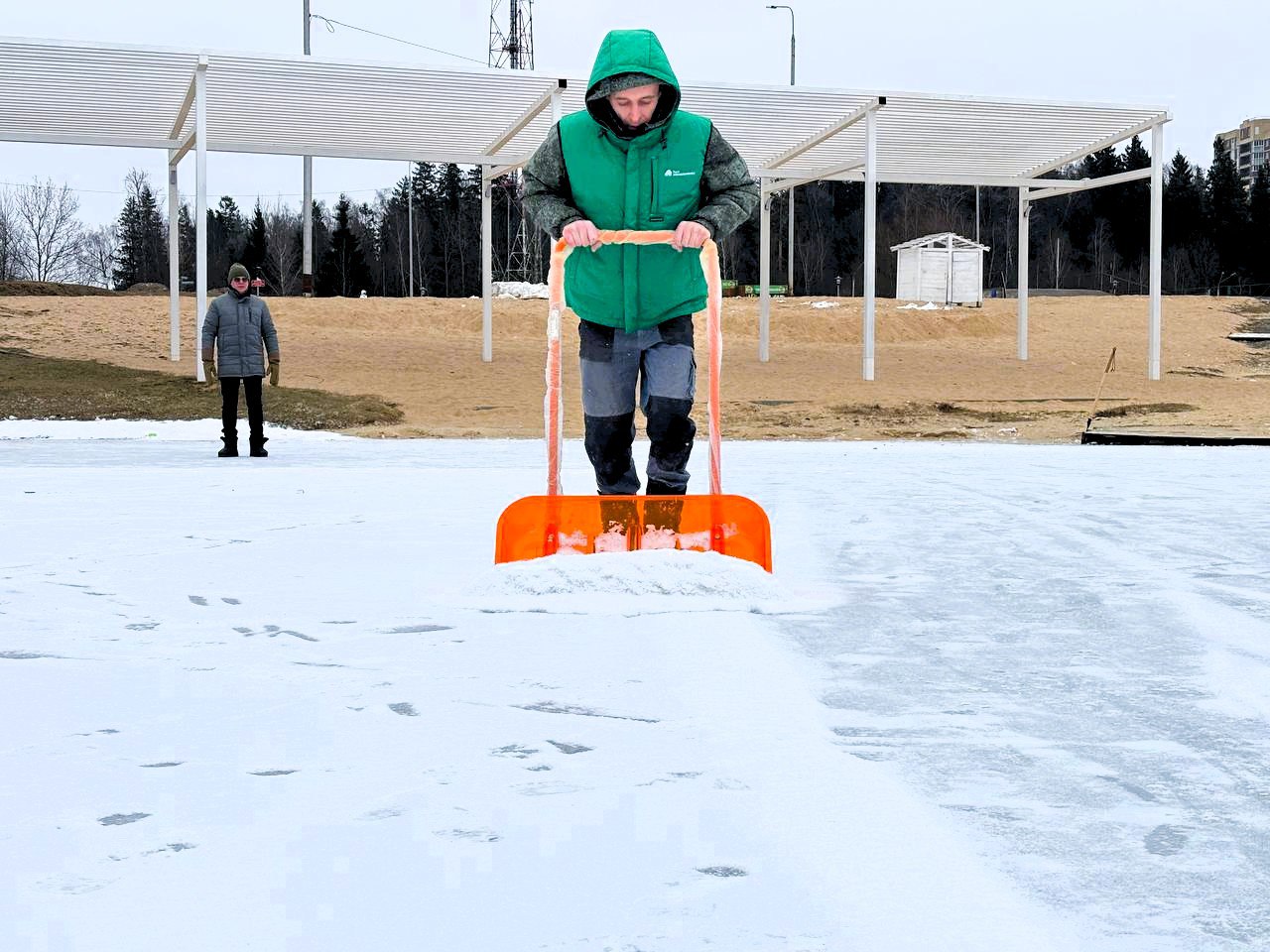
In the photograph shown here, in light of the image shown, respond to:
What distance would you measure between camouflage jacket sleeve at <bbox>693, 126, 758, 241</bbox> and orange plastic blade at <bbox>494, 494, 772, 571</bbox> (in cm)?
85

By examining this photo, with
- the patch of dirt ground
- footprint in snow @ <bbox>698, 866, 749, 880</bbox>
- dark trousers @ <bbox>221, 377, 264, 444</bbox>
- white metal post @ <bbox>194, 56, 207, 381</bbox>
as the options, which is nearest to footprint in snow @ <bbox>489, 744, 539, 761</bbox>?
footprint in snow @ <bbox>698, 866, 749, 880</bbox>

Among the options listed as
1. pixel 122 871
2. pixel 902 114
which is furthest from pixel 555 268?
pixel 902 114

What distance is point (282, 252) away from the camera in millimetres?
69625

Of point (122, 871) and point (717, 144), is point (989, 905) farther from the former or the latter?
point (717, 144)

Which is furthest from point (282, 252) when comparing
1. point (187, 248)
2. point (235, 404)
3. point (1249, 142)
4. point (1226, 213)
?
point (1249, 142)

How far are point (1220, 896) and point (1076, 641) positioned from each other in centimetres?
171

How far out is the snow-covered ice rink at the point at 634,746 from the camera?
1787 mm

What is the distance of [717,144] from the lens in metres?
4.54

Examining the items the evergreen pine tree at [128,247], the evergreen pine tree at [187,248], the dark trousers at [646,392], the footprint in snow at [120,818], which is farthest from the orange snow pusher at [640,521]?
the evergreen pine tree at [128,247]

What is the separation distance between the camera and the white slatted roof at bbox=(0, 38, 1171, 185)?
1867cm

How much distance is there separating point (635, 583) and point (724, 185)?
4.36 ft

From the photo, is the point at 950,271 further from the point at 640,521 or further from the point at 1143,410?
the point at 640,521

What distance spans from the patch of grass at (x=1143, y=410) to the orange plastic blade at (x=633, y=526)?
14.9m

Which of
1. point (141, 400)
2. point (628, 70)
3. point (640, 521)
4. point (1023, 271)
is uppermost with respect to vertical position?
point (1023, 271)
